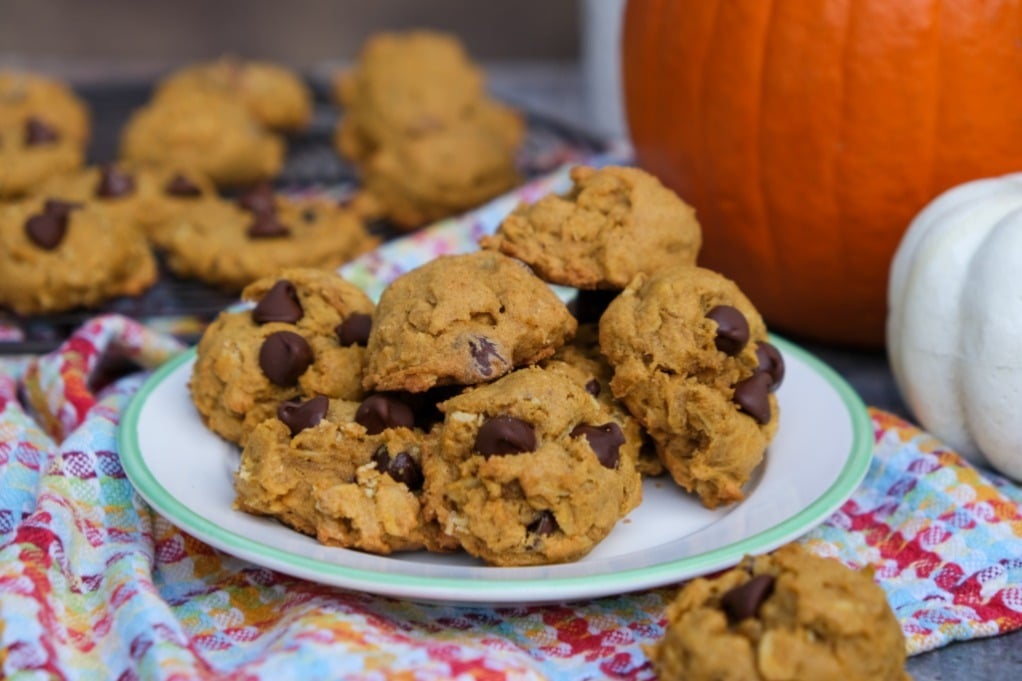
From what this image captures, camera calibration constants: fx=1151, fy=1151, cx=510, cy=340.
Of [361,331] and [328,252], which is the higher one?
[361,331]

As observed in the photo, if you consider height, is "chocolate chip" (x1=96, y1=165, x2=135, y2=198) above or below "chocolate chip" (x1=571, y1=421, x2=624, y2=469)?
below

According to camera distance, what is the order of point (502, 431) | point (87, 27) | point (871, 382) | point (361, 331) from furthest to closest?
point (87, 27), point (871, 382), point (361, 331), point (502, 431)

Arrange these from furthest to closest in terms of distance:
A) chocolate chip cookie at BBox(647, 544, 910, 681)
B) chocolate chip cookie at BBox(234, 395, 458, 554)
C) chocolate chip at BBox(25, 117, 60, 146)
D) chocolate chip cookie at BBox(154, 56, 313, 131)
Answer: chocolate chip cookie at BBox(154, 56, 313, 131) < chocolate chip at BBox(25, 117, 60, 146) < chocolate chip cookie at BBox(234, 395, 458, 554) < chocolate chip cookie at BBox(647, 544, 910, 681)

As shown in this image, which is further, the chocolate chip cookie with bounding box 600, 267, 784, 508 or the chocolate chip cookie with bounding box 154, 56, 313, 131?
the chocolate chip cookie with bounding box 154, 56, 313, 131

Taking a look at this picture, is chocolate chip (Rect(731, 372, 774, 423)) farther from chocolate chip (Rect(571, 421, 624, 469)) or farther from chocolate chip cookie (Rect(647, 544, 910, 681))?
chocolate chip cookie (Rect(647, 544, 910, 681))

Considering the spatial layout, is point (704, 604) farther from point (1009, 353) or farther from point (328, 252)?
A: point (328, 252)

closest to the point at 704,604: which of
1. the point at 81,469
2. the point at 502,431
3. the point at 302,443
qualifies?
the point at 502,431

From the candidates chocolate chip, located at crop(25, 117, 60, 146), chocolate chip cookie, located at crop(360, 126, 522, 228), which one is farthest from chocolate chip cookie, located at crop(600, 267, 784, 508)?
chocolate chip, located at crop(25, 117, 60, 146)
